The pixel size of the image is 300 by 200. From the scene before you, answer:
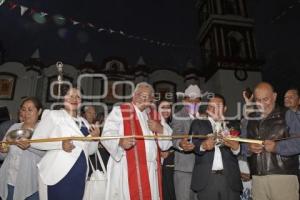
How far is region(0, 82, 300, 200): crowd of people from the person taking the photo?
357 cm

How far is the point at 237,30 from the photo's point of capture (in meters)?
23.2

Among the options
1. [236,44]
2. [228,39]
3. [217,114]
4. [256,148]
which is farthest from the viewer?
[236,44]

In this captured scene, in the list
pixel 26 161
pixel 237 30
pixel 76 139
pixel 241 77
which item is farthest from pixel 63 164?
pixel 237 30

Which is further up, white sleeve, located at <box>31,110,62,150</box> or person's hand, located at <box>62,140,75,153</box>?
white sleeve, located at <box>31,110,62,150</box>

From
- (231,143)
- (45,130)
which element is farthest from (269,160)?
(45,130)

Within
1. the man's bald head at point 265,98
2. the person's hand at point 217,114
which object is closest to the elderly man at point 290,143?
the man's bald head at point 265,98

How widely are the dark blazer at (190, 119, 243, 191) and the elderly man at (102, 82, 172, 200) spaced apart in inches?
20.1

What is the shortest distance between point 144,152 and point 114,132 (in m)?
0.51

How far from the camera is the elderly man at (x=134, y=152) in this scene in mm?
3799

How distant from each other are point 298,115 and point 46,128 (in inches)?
139

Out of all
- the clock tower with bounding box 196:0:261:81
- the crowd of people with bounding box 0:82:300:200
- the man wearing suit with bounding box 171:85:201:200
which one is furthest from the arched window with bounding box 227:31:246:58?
the crowd of people with bounding box 0:82:300:200

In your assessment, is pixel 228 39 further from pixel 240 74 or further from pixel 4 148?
pixel 4 148

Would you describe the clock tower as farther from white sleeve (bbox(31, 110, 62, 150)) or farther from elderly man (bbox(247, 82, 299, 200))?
white sleeve (bbox(31, 110, 62, 150))

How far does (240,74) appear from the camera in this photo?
843 inches
